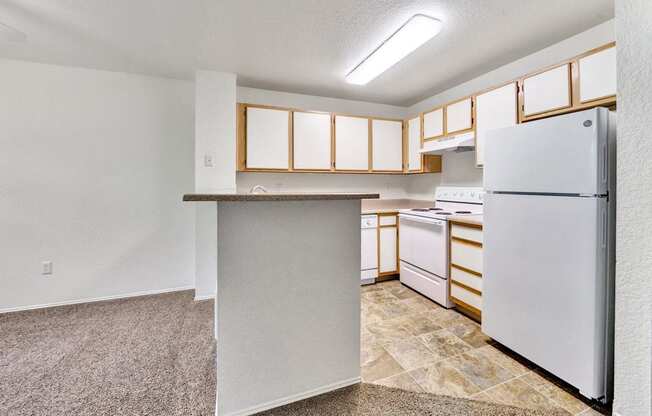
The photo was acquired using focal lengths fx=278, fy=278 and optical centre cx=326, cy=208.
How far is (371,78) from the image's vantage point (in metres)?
3.03

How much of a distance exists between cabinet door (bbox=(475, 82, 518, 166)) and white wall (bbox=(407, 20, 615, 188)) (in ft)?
1.19

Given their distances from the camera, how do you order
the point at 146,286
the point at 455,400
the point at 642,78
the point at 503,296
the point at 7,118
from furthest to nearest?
the point at 146,286 → the point at 7,118 → the point at 503,296 → the point at 455,400 → the point at 642,78

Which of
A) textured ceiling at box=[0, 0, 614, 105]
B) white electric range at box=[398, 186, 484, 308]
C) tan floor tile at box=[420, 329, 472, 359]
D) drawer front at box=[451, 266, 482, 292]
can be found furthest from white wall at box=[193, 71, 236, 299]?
drawer front at box=[451, 266, 482, 292]

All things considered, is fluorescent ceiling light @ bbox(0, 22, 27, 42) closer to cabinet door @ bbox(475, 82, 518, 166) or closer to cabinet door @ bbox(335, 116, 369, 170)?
cabinet door @ bbox(335, 116, 369, 170)

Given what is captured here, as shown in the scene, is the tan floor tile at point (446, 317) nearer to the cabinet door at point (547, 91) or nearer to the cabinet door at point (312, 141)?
the cabinet door at point (547, 91)

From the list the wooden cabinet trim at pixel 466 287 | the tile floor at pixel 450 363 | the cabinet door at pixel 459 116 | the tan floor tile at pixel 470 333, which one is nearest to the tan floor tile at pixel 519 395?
the tile floor at pixel 450 363

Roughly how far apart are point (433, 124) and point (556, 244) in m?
2.09

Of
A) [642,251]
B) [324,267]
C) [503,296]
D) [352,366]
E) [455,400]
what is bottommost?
[455,400]

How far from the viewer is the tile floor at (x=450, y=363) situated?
158 cm

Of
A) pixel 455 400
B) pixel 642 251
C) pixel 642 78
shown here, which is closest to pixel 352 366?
pixel 455 400

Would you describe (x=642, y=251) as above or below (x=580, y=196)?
below

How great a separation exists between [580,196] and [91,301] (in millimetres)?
4257

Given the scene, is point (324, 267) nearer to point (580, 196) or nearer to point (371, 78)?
point (580, 196)

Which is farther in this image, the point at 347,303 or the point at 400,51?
the point at 400,51
